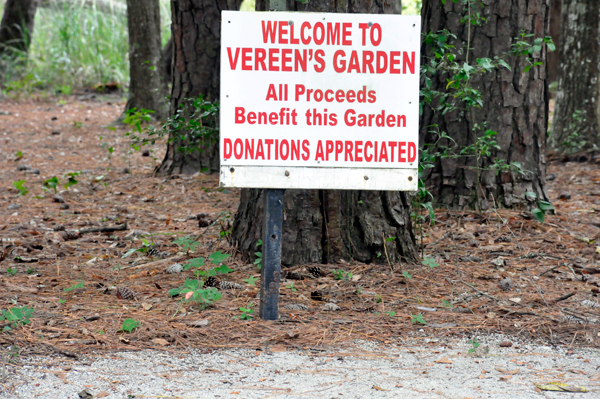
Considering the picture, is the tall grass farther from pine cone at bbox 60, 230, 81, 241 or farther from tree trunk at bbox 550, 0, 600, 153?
tree trunk at bbox 550, 0, 600, 153

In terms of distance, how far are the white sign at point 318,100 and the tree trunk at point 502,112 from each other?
1.92 metres

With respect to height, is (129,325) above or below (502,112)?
below

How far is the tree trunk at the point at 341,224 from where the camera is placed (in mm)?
3734

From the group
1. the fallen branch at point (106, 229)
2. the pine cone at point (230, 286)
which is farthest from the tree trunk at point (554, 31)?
the pine cone at point (230, 286)

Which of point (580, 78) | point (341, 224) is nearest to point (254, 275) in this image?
point (341, 224)

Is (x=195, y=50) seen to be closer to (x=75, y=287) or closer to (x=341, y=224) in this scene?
(x=341, y=224)

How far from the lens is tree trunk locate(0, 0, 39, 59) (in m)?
13.1

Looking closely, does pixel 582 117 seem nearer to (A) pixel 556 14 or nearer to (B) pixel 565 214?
(B) pixel 565 214

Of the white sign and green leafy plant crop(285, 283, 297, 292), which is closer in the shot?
the white sign

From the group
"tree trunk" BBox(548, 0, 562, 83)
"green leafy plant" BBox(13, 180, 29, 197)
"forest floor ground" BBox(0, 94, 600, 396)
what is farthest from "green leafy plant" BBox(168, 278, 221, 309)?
"tree trunk" BBox(548, 0, 562, 83)

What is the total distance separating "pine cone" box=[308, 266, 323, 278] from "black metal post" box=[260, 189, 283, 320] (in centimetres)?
64

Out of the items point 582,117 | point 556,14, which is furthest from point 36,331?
point 556,14

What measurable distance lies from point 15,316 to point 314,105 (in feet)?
5.67

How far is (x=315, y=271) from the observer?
3.70 metres
